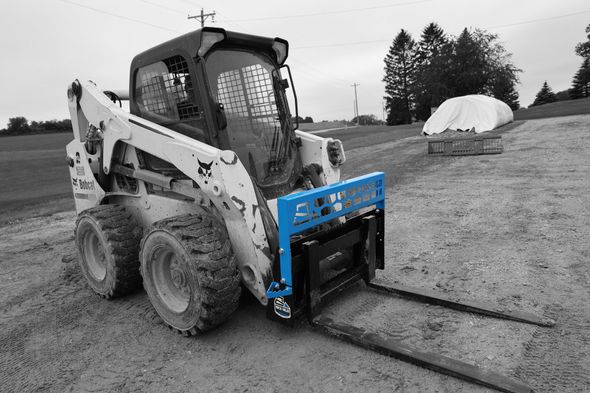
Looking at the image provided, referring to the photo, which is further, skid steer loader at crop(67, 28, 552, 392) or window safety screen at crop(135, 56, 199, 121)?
window safety screen at crop(135, 56, 199, 121)

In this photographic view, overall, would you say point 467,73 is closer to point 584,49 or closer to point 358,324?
point 584,49

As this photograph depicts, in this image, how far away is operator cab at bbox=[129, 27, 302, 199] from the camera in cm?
387

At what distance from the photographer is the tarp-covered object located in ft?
85.3

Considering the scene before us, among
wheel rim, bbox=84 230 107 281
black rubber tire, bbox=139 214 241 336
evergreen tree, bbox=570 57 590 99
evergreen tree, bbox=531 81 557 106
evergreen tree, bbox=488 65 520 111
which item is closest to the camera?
black rubber tire, bbox=139 214 241 336

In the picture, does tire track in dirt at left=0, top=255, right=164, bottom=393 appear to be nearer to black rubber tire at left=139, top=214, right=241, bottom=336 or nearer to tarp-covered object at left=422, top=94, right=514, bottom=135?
black rubber tire at left=139, top=214, right=241, bottom=336

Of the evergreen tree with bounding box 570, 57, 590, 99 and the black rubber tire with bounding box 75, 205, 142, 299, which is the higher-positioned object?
the evergreen tree with bounding box 570, 57, 590, 99

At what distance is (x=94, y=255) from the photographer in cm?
491

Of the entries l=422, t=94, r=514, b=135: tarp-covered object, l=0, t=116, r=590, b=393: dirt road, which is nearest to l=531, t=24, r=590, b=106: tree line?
l=422, t=94, r=514, b=135: tarp-covered object

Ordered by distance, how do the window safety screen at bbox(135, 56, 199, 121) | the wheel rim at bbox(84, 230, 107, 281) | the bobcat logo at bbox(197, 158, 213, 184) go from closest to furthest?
the bobcat logo at bbox(197, 158, 213, 184) → the window safety screen at bbox(135, 56, 199, 121) → the wheel rim at bbox(84, 230, 107, 281)

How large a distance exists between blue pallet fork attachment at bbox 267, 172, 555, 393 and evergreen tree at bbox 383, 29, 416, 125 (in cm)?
7223

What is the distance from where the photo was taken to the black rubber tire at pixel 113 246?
172 inches

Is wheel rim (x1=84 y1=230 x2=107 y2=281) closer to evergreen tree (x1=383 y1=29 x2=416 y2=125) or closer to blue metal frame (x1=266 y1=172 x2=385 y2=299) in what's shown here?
blue metal frame (x1=266 y1=172 x2=385 y2=299)

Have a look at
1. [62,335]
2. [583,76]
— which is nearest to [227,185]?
[62,335]

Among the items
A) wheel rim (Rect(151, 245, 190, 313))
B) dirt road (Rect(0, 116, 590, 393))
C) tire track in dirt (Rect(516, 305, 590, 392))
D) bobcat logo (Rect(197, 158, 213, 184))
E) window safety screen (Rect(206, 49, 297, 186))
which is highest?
window safety screen (Rect(206, 49, 297, 186))
